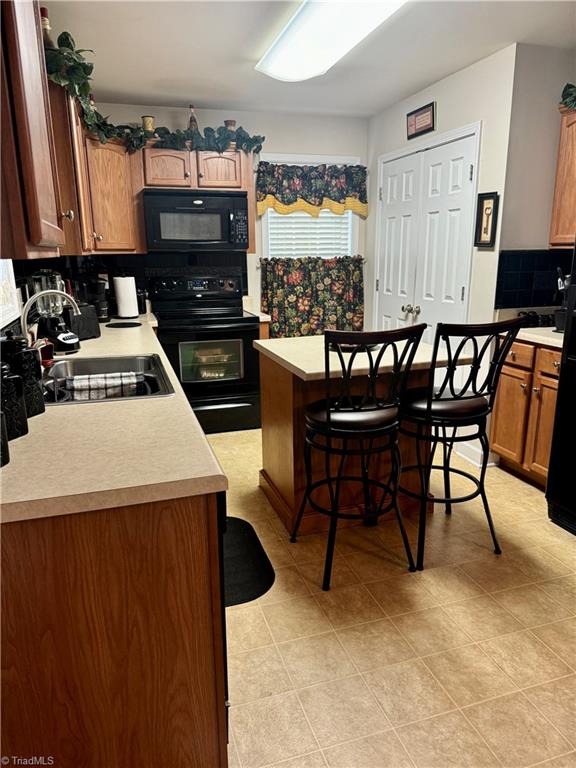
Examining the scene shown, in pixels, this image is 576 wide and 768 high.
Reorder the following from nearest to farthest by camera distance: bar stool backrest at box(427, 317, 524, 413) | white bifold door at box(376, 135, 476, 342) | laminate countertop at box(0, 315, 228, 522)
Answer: laminate countertop at box(0, 315, 228, 522)
bar stool backrest at box(427, 317, 524, 413)
white bifold door at box(376, 135, 476, 342)

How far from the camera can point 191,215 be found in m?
3.98

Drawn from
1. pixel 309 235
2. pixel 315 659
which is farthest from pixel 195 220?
pixel 315 659

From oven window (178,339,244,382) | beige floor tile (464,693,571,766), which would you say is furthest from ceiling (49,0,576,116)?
beige floor tile (464,693,571,766)

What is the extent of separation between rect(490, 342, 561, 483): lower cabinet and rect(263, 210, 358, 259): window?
223cm

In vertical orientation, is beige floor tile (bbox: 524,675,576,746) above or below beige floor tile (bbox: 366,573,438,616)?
below

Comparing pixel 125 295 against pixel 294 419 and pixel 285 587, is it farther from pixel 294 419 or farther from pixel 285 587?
pixel 285 587

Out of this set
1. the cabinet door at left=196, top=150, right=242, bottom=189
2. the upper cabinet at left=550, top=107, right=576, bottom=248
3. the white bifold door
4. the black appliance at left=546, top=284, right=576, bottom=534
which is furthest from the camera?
the cabinet door at left=196, top=150, right=242, bottom=189

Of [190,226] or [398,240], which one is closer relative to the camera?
[190,226]

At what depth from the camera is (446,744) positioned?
4.96 ft

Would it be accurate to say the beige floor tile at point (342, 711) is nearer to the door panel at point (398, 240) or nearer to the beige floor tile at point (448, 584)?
the beige floor tile at point (448, 584)

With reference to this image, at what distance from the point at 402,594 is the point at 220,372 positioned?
2360mm

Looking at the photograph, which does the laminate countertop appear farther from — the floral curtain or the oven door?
the floral curtain

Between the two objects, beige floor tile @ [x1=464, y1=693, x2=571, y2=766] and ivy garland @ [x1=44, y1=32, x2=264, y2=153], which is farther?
A: ivy garland @ [x1=44, y1=32, x2=264, y2=153]

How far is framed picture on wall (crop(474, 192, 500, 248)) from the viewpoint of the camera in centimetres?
320
